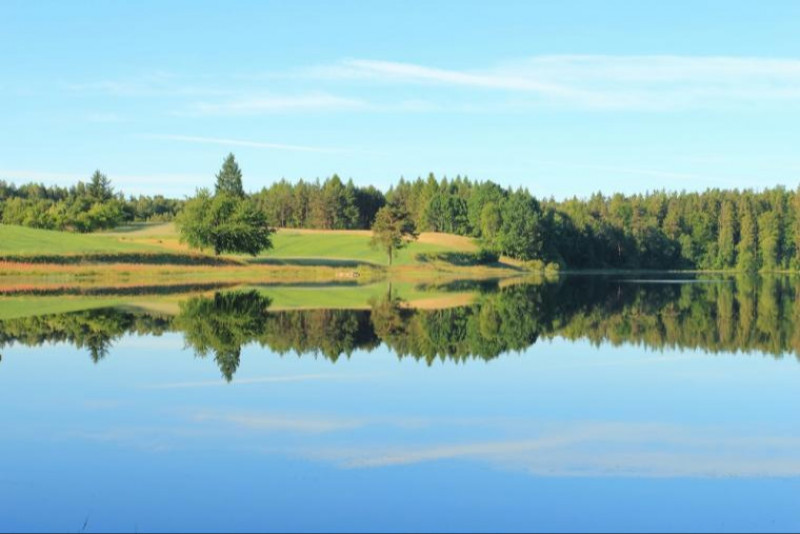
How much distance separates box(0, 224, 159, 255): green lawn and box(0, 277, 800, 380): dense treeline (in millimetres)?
39963

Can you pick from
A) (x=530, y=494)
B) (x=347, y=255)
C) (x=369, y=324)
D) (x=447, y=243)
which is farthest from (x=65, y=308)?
(x=447, y=243)

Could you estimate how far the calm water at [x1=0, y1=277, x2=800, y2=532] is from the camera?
13.0 meters

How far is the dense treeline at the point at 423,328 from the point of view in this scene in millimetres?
33594

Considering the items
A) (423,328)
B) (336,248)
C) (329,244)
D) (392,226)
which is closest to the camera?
(423,328)

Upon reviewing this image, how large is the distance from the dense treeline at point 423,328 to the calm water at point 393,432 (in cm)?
34

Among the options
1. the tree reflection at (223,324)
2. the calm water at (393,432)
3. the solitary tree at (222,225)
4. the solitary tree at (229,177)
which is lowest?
the tree reflection at (223,324)

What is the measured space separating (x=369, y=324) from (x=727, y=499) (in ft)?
97.6

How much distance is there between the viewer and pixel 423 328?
41.2 metres

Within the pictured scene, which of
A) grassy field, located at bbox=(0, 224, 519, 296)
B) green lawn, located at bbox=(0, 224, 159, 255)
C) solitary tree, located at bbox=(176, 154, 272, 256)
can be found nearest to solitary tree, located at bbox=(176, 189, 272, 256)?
solitary tree, located at bbox=(176, 154, 272, 256)

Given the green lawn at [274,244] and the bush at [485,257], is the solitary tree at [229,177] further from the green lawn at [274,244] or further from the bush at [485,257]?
the bush at [485,257]

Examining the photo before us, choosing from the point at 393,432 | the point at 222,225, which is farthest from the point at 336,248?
the point at 393,432

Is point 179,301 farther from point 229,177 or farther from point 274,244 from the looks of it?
point 229,177

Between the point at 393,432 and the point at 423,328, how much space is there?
2288cm

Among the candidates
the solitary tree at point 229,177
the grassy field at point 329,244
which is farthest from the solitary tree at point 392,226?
the solitary tree at point 229,177
